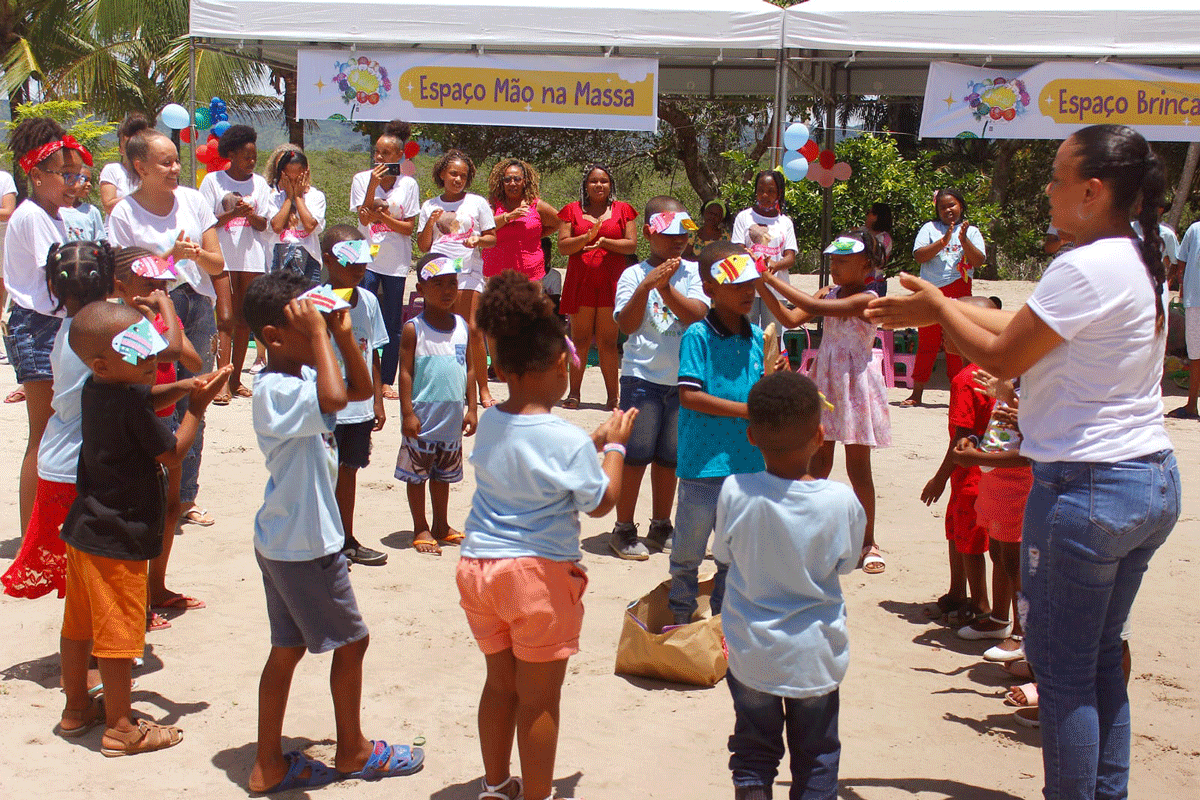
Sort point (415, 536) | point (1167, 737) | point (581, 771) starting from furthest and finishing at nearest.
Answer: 1. point (415, 536)
2. point (1167, 737)
3. point (581, 771)

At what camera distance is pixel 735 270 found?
13.3 feet

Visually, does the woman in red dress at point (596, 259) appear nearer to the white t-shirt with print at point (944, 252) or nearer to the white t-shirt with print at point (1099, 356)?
the white t-shirt with print at point (944, 252)

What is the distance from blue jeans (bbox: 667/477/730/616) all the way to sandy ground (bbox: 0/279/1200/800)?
14.6 inches

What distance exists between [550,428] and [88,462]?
1569 mm

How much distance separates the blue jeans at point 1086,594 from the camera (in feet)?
8.80

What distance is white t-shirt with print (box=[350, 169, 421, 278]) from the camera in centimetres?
871

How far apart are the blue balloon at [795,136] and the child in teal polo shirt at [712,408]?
5.66 meters

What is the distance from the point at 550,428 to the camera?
9.48ft

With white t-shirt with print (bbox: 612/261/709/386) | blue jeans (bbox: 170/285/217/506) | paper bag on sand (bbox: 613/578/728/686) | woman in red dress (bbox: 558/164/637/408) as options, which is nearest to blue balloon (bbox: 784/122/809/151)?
woman in red dress (bbox: 558/164/637/408)

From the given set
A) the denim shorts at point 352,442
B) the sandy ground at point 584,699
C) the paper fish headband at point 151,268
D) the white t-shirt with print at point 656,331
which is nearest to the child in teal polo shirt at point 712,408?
the sandy ground at point 584,699

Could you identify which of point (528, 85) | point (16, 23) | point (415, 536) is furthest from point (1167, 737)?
point (16, 23)

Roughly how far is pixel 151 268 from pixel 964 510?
133 inches

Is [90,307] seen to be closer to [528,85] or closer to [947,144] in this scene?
[528,85]

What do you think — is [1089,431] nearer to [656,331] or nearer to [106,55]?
[656,331]
